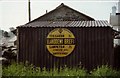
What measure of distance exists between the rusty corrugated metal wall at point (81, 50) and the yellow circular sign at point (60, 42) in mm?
205

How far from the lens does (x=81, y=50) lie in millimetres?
16500

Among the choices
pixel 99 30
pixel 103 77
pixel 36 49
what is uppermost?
pixel 99 30

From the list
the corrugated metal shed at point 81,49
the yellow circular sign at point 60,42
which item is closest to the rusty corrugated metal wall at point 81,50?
the corrugated metal shed at point 81,49

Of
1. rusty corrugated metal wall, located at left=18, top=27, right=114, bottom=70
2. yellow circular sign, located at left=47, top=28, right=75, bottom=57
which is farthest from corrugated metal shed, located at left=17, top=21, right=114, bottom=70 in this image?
yellow circular sign, located at left=47, top=28, right=75, bottom=57

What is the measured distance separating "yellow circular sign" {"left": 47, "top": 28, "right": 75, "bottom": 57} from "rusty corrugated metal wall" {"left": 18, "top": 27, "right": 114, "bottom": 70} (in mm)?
205

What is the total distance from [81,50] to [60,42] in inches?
50.3

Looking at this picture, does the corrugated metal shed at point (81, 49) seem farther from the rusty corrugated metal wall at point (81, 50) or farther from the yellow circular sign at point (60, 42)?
the yellow circular sign at point (60, 42)

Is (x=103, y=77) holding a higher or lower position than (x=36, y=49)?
lower

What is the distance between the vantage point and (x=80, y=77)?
13.0 meters

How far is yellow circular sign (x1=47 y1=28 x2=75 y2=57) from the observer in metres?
16.5

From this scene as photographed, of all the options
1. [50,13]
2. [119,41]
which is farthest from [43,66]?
[50,13]

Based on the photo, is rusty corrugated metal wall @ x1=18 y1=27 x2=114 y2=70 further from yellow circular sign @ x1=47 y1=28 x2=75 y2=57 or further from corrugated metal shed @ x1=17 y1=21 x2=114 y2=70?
yellow circular sign @ x1=47 y1=28 x2=75 y2=57

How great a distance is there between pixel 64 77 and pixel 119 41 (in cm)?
1327

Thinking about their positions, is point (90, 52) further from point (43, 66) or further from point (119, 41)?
point (119, 41)
